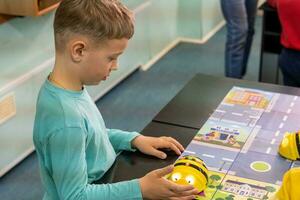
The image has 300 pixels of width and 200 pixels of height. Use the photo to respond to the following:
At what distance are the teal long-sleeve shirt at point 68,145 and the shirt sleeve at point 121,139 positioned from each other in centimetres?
19

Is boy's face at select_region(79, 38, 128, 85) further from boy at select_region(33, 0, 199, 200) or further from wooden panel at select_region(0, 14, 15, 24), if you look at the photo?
wooden panel at select_region(0, 14, 15, 24)

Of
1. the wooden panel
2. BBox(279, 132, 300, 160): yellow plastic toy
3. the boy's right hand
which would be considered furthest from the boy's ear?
the wooden panel

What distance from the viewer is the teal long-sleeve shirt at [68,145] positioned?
4.02 ft

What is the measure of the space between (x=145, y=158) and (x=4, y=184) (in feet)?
4.34

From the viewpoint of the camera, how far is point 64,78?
129 cm

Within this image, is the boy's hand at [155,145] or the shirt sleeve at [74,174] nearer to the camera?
the shirt sleeve at [74,174]

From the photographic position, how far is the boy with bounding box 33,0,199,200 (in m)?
1.22

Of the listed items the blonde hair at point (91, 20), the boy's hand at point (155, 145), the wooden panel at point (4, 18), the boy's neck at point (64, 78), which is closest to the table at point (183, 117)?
the boy's hand at point (155, 145)

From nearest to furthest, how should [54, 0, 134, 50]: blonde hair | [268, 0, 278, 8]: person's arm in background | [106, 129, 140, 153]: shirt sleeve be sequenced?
[54, 0, 134, 50]: blonde hair, [106, 129, 140, 153]: shirt sleeve, [268, 0, 278, 8]: person's arm in background

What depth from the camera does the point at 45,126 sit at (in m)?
1.25

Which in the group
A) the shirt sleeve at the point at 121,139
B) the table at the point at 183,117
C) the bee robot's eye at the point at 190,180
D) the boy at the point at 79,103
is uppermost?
the boy at the point at 79,103

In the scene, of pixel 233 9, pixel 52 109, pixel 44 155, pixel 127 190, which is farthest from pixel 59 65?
pixel 233 9

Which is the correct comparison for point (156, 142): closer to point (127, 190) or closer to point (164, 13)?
point (127, 190)

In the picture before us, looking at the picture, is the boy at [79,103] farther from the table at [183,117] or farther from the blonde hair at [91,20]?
the table at [183,117]
